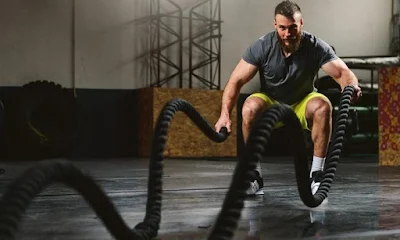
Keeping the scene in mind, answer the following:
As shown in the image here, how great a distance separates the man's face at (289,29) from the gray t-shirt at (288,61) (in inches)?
4.7

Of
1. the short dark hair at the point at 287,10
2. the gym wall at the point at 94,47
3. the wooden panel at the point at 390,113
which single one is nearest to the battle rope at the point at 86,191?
the short dark hair at the point at 287,10

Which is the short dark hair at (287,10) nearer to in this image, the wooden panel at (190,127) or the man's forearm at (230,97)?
the man's forearm at (230,97)

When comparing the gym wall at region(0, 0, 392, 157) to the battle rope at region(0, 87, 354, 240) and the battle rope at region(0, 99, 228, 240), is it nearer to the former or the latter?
the battle rope at region(0, 87, 354, 240)

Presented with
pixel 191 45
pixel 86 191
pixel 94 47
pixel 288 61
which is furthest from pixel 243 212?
pixel 191 45

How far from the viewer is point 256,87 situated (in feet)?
36.0

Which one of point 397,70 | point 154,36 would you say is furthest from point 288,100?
point 154,36

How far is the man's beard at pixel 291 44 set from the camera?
362cm

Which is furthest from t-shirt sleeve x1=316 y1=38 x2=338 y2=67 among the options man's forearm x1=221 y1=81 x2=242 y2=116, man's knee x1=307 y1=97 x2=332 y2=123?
man's forearm x1=221 y1=81 x2=242 y2=116

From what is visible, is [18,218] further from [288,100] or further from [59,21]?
[59,21]

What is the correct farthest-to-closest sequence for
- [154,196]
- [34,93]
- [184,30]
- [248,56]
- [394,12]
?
[394,12] < [184,30] < [34,93] < [248,56] < [154,196]

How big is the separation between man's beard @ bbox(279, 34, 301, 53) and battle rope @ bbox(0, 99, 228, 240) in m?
1.30

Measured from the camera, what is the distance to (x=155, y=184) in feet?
7.82

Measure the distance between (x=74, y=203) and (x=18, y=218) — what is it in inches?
88.4

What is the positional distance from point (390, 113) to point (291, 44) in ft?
11.6
